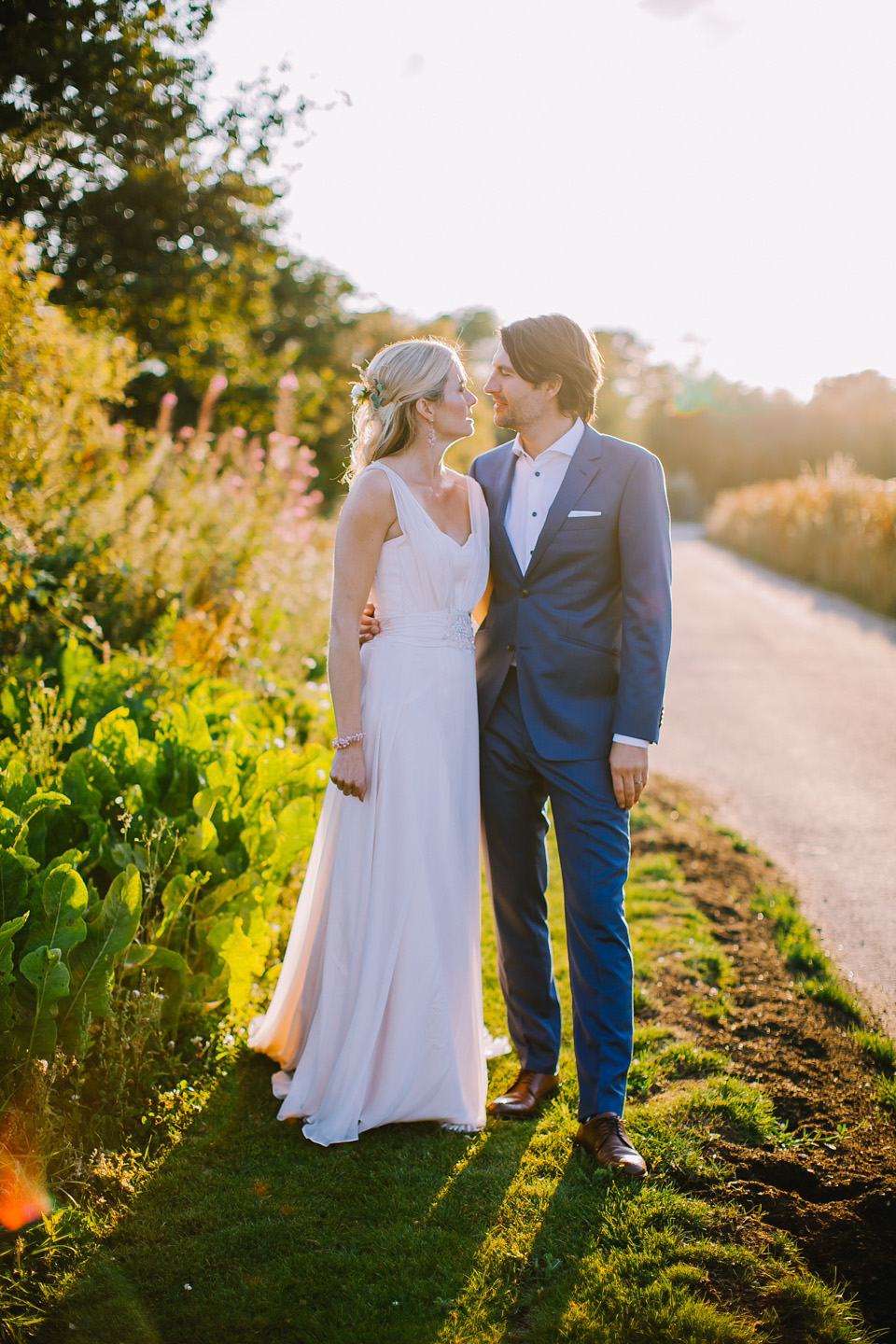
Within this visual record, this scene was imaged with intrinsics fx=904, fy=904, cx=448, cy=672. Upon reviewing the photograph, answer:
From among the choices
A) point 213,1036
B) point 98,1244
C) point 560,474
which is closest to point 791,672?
point 560,474

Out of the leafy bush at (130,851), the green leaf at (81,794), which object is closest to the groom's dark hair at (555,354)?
the leafy bush at (130,851)

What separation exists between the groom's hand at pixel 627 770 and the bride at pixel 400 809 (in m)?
0.49

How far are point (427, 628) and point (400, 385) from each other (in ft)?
2.58

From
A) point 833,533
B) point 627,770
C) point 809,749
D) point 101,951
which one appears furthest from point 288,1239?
point 833,533

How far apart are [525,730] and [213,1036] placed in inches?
59.6

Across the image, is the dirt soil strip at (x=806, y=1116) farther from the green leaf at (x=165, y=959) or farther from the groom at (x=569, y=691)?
the green leaf at (x=165, y=959)

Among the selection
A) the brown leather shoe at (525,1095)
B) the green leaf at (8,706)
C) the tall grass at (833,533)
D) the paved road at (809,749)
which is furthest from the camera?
the tall grass at (833,533)

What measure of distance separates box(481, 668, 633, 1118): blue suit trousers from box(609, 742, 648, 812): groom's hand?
0.18 feet

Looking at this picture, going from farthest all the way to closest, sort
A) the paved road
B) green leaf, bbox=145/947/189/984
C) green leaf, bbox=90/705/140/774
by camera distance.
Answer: the paved road → green leaf, bbox=90/705/140/774 → green leaf, bbox=145/947/189/984

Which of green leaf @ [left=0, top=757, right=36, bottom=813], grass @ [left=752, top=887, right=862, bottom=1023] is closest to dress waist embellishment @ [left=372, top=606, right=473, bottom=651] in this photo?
green leaf @ [left=0, top=757, right=36, bottom=813]

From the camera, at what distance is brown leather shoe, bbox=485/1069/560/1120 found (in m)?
2.94

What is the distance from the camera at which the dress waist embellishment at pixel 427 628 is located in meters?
2.95

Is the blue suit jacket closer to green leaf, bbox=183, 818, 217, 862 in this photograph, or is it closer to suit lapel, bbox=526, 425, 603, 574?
suit lapel, bbox=526, 425, 603, 574

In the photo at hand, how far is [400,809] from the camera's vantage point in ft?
9.46
